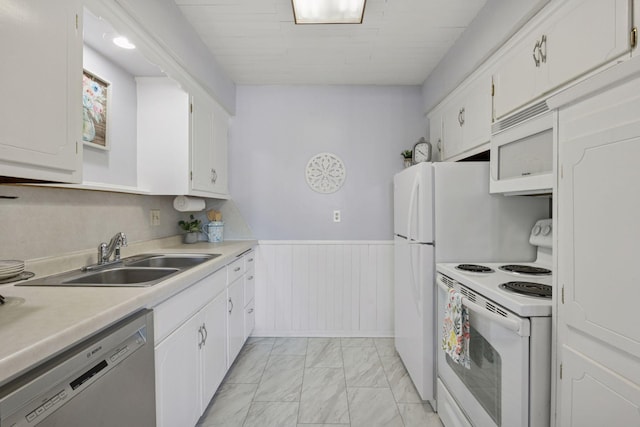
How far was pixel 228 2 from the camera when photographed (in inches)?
71.7

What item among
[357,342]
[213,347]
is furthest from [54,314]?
[357,342]

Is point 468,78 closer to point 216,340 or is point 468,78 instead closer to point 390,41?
point 390,41

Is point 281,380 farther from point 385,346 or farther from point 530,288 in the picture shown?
point 530,288

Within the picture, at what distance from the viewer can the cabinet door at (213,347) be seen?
1735 mm

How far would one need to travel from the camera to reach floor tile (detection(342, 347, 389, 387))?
223 centimetres

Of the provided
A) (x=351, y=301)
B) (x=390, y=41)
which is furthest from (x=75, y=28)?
(x=351, y=301)

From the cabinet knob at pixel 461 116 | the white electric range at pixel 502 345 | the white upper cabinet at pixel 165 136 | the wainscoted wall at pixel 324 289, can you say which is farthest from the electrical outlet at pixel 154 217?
the cabinet knob at pixel 461 116

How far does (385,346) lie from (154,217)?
7.44 ft

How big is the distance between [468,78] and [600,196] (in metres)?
1.55

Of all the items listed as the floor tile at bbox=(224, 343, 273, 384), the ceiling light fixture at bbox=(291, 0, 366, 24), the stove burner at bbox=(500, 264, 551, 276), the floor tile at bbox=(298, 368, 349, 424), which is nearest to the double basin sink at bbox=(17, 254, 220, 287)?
the floor tile at bbox=(224, 343, 273, 384)

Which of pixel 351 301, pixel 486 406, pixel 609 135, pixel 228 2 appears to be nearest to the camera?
pixel 609 135

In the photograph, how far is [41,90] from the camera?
0.97 metres

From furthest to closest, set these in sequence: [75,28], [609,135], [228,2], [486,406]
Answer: [228,2] → [486,406] → [75,28] → [609,135]

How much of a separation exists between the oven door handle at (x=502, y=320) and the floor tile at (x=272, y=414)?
123 centimetres
